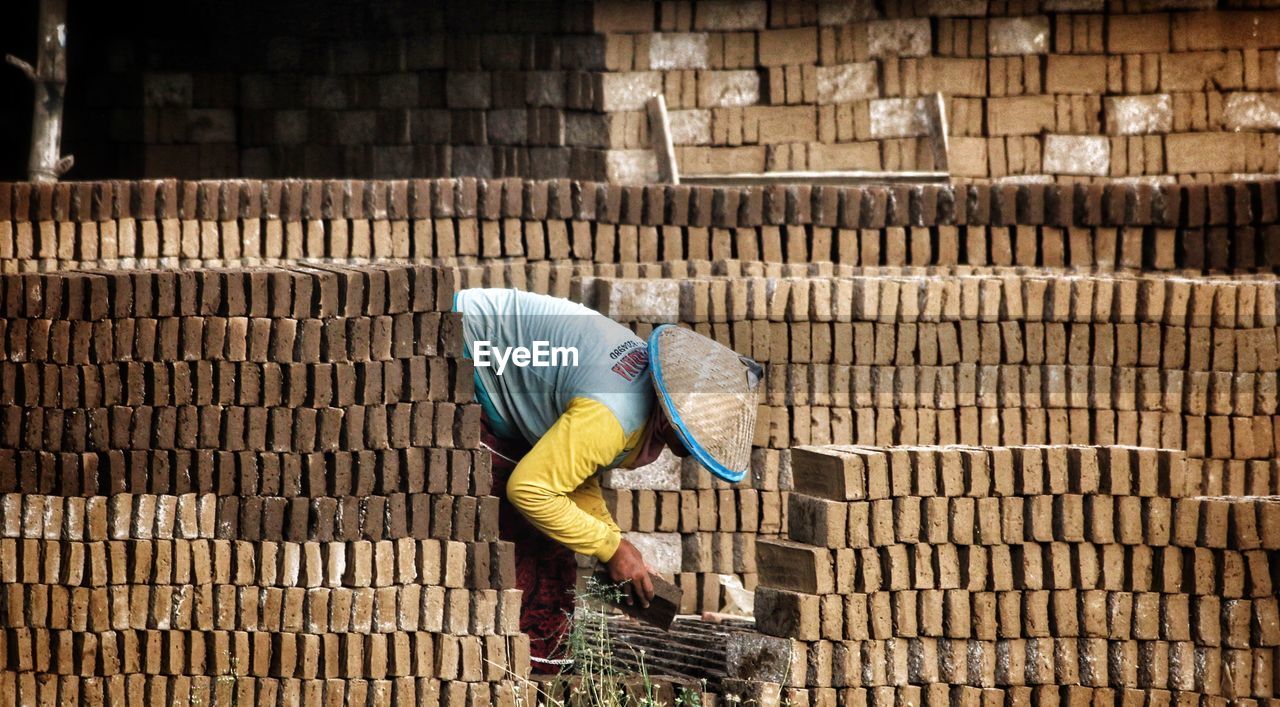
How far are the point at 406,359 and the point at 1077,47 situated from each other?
21.3 feet

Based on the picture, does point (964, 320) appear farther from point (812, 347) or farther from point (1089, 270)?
point (1089, 270)

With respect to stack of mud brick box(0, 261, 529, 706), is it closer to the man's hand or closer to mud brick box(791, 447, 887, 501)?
Answer: the man's hand

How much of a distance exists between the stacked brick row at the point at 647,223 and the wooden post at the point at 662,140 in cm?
162

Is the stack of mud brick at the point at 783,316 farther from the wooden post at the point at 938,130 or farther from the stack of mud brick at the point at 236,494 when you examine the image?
the stack of mud brick at the point at 236,494

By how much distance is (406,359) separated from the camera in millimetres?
5840

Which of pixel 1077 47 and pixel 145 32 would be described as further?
pixel 145 32

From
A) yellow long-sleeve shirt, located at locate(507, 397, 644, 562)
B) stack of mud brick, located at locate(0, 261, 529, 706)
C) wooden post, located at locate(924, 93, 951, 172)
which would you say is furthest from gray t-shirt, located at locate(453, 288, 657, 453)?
wooden post, located at locate(924, 93, 951, 172)

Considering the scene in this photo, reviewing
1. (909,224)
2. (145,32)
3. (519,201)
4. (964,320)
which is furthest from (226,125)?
(964,320)

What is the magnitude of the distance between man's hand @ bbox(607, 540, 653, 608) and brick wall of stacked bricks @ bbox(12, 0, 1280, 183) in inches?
200

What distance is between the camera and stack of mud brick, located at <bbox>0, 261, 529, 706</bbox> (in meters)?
5.78

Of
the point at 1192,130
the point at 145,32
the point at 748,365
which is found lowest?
the point at 748,365

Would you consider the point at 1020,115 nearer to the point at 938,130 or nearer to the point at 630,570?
the point at 938,130

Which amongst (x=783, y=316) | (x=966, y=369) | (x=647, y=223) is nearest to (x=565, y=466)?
(x=783, y=316)

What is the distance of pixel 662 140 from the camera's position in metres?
10.3
